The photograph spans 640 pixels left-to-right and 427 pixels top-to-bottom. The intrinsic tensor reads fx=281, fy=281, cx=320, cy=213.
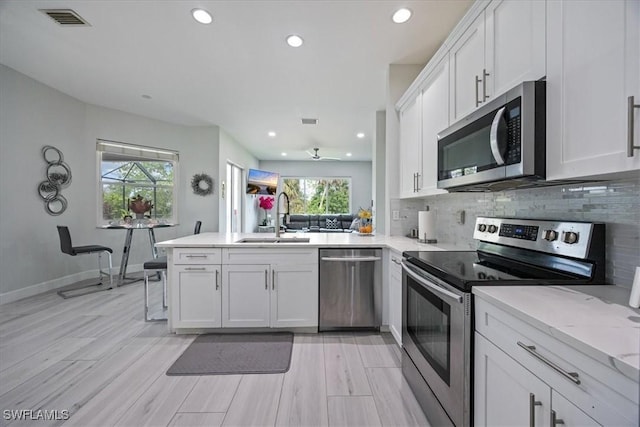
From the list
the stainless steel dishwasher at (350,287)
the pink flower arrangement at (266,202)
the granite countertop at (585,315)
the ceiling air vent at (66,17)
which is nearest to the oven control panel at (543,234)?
the granite countertop at (585,315)

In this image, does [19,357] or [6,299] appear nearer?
[19,357]

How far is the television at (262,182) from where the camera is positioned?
8070 millimetres

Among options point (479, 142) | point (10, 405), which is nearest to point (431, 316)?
point (479, 142)

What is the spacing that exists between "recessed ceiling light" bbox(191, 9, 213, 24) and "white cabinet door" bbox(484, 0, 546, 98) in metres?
2.14

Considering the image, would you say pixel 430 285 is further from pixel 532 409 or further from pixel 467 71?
pixel 467 71

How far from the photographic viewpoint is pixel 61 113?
13.7 ft

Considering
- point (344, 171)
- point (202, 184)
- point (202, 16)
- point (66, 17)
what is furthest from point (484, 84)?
point (344, 171)

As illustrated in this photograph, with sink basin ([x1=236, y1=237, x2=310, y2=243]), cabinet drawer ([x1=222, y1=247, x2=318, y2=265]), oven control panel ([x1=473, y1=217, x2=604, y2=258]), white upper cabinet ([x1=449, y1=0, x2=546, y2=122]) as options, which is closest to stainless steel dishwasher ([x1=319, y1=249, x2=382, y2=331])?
cabinet drawer ([x1=222, y1=247, x2=318, y2=265])

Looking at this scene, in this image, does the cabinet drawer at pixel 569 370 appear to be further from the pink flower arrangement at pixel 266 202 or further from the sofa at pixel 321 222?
the pink flower arrangement at pixel 266 202

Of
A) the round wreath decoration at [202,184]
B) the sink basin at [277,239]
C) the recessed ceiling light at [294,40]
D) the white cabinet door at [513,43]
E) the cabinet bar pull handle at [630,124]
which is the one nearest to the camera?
the cabinet bar pull handle at [630,124]

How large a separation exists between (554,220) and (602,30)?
0.76m

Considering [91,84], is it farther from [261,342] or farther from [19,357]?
[261,342]

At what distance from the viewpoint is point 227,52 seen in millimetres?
2980

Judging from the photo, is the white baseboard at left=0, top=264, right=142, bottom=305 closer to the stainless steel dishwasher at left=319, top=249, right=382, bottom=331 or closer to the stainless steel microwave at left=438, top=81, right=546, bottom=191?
the stainless steel dishwasher at left=319, top=249, right=382, bottom=331
